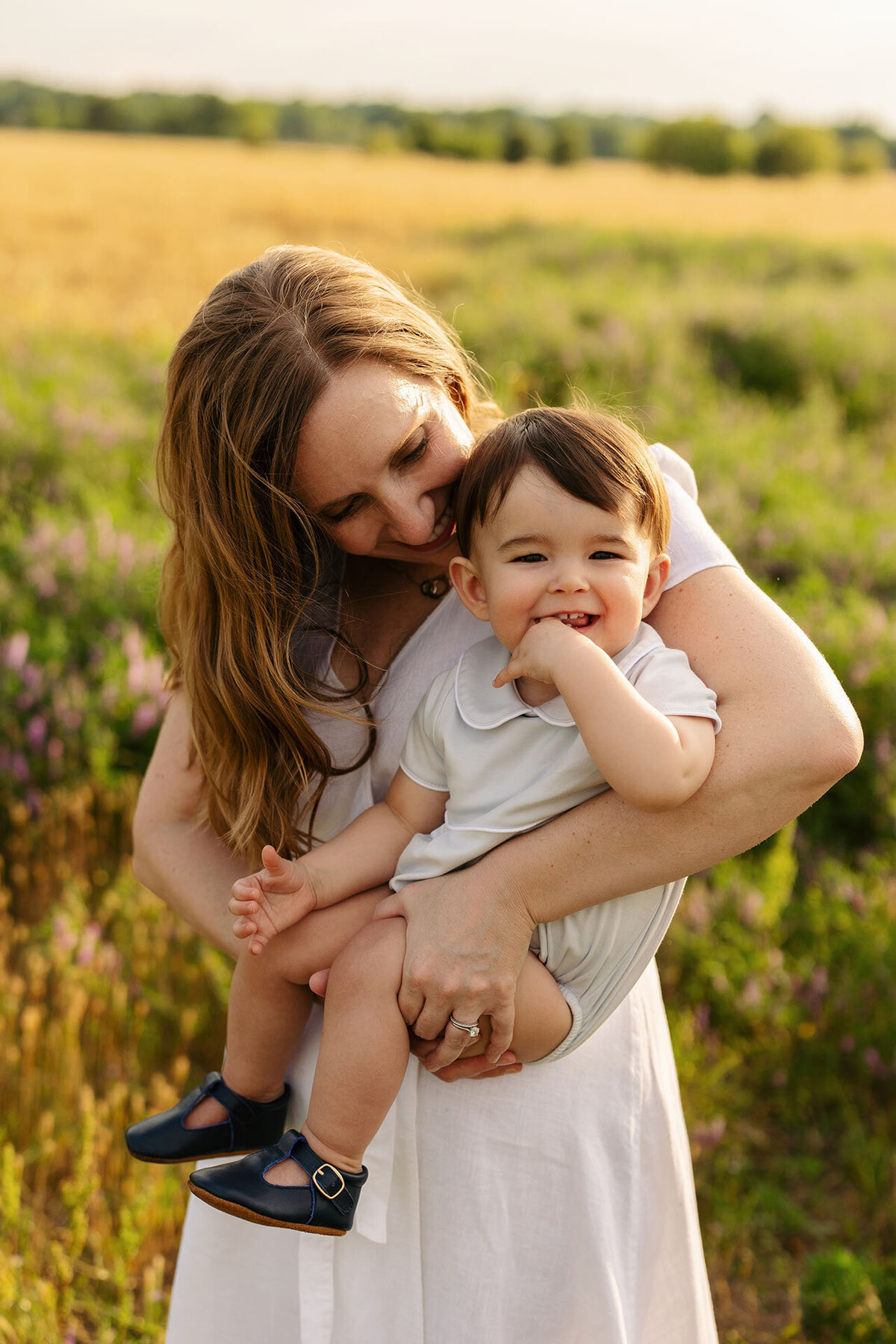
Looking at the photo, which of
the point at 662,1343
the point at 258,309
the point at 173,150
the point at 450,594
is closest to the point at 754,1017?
the point at 662,1343

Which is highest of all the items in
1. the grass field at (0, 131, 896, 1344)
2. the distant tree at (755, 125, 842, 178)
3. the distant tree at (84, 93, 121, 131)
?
the distant tree at (84, 93, 121, 131)

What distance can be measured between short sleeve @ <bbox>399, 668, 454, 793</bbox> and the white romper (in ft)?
0.13

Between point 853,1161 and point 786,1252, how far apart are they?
32cm

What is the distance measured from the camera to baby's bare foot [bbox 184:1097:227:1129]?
1.82m

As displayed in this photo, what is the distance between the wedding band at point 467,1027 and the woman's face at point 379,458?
0.74 metres

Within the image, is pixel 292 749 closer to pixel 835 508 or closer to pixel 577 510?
pixel 577 510

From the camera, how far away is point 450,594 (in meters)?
1.91

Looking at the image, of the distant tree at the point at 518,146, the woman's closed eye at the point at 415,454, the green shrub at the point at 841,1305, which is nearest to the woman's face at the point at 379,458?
the woman's closed eye at the point at 415,454

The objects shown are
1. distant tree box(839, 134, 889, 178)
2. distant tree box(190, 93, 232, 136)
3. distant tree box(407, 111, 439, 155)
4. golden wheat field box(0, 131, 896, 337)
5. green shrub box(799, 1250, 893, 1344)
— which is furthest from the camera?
distant tree box(190, 93, 232, 136)

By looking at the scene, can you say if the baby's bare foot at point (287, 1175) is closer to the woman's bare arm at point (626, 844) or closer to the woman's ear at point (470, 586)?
the woman's bare arm at point (626, 844)

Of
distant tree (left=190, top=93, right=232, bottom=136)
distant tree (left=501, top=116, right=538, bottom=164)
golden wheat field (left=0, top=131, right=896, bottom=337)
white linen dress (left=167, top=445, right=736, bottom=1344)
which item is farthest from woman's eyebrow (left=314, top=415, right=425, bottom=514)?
distant tree (left=190, top=93, right=232, bottom=136)

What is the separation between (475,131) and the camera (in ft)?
225

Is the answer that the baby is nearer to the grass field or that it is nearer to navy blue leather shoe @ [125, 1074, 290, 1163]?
navy blue leather shoe @ [125, 1074, 290, 1163]

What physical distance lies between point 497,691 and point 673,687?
28 cm
